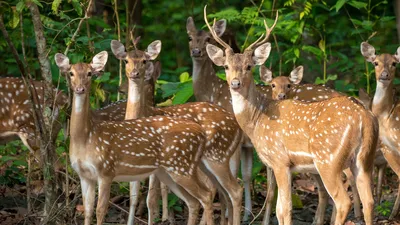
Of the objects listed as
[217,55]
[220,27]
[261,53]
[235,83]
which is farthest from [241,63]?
[220,27]

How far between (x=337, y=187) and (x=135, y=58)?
9.06 ft

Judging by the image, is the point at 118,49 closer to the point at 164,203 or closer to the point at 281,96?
the point at 164,203

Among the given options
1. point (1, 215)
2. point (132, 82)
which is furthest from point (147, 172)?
point (1, 215)

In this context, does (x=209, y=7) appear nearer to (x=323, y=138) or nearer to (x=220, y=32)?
(x=220, y=32)

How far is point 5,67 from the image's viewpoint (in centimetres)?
1441

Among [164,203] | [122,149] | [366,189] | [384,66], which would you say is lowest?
[164,203]

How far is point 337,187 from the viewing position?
354 inches

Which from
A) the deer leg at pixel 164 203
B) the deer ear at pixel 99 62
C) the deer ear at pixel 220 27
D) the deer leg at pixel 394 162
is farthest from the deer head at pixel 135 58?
the deer leg at pixel 394 162

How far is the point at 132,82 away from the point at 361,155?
8.67 feet

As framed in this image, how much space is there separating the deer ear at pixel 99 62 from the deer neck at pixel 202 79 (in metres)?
2.47

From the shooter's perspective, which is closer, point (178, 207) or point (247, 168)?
point (178, 207)

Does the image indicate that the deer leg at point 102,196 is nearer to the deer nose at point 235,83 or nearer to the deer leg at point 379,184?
the deer nose at point 235,83

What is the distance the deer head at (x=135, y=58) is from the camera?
10.5 m

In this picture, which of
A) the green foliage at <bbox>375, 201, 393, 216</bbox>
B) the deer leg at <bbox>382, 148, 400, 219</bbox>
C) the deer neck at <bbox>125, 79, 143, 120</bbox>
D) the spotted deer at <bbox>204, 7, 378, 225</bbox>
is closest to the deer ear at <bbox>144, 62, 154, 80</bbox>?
the deer neck at <bbox>125, 79, 143, 120</bbox>
